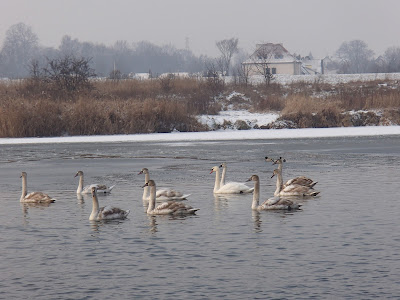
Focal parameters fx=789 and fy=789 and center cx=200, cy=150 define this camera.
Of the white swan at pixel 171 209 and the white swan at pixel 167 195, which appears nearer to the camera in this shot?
the white swan at pixel 171 209

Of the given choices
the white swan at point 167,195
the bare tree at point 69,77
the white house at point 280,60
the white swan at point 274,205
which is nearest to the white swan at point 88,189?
the white swan at point 167,195

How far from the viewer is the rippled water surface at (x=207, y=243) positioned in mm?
8500

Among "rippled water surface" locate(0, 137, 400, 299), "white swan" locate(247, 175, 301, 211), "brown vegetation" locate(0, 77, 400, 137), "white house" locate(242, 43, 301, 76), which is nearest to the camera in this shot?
"rippled water surface" locate(0, 137, 400, 299)

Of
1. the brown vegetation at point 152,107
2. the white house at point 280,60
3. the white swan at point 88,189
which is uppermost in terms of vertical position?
the white house at point 280,60

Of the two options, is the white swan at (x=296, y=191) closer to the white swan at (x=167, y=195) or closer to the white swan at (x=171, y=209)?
the white swan at (x=167, y=195)

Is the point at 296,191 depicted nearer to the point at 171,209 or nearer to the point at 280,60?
the point at 171,209

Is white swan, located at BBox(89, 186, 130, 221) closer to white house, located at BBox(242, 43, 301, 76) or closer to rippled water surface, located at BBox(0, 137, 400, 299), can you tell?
rippled water surface, located at BBox(0, 137, 400, 299)

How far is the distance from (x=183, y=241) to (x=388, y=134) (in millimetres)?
23617

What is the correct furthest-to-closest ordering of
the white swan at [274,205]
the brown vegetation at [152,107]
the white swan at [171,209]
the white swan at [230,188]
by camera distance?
1. the brown vegetation at [152,107]
2. the white swan at [230,188]
3. the white swan at [274,205]
4. the white swan at [171,209]

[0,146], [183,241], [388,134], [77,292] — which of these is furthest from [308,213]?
[388,134]

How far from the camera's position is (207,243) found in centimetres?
1070

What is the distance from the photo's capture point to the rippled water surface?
8.50 m

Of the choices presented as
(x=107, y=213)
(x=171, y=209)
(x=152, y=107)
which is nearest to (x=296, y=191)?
(x=171, y=209)

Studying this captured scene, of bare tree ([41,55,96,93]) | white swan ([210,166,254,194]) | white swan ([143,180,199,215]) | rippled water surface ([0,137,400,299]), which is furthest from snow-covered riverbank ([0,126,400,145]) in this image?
white swan ([143,180,199,215])
